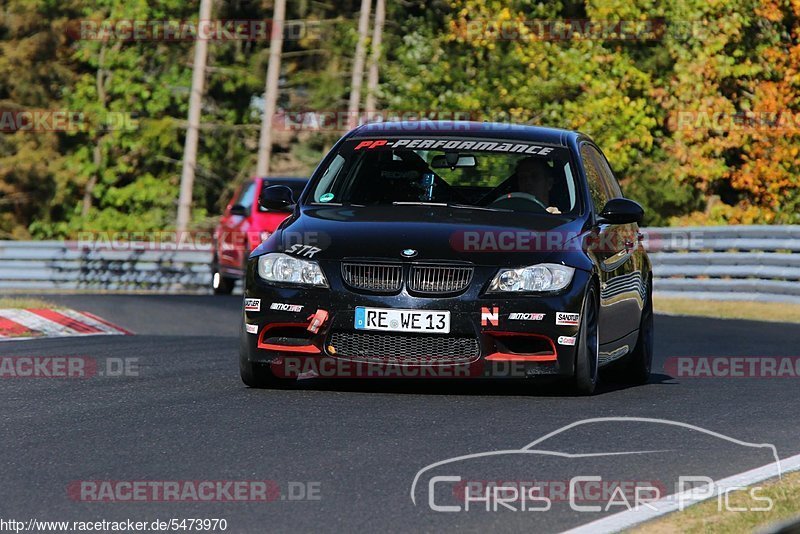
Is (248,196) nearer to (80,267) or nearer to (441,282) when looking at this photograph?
(80,267)

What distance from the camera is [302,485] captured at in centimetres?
645

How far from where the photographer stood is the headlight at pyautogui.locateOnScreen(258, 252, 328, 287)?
9.28 meters

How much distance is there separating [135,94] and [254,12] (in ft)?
18.4

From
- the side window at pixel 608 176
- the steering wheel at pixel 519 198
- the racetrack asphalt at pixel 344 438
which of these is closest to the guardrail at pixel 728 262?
the side window at pixel 608 176

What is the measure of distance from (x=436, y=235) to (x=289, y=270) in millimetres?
833

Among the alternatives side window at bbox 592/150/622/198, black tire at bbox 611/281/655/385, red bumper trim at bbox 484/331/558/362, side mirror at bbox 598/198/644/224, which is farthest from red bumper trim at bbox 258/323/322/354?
side window at bbox 592/150/622/198

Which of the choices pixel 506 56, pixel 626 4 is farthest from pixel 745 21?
pixel 506 56

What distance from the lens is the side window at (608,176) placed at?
11.5 meters

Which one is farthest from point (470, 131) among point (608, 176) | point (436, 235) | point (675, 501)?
point (675, 501)

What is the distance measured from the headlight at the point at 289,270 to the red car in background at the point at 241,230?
13.0m

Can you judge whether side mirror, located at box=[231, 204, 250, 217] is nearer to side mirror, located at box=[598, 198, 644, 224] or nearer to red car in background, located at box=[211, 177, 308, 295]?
red car in background, located at box=[211, 177, 308, 295]

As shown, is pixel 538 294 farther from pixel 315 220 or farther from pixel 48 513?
pixel 48 513

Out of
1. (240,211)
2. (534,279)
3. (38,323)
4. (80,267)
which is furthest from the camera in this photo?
(80,267)

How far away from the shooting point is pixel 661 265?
83.0ft
